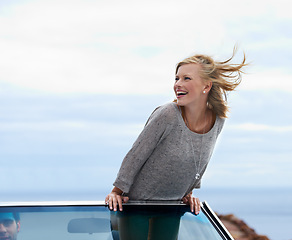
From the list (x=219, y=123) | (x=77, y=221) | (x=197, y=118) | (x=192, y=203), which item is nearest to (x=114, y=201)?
(x=77, y=221)

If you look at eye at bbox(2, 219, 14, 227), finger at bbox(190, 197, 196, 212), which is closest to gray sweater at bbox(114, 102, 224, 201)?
finger at bbox(190, 197, 196, 212)

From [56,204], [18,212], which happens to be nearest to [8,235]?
[18,212]

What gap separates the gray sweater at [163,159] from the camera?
2473 mm

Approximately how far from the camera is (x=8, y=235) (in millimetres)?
2004

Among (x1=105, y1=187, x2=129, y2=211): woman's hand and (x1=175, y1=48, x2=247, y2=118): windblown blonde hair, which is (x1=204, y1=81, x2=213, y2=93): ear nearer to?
(x1=175, y1=48, x2=247, y2=118): windblown blonde hair

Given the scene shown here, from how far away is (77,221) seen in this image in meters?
2.10

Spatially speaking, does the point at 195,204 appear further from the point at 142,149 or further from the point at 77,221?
the point at 77,221

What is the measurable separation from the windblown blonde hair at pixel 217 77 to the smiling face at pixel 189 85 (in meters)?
0.03

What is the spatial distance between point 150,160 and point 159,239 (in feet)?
1.71

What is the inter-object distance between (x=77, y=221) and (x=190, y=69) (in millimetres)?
1061

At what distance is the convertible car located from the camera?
203 cm

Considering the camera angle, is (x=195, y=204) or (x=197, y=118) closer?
(x=195, y=204)

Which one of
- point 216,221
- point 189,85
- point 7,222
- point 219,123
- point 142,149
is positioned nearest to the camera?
point 7,222

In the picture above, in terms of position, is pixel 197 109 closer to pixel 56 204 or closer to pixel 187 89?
pixel 187 89
